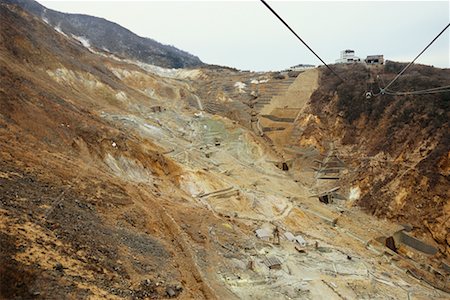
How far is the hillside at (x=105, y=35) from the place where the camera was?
79.9m

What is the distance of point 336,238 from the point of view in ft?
67.5

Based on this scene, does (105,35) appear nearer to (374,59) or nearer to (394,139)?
(374,59)

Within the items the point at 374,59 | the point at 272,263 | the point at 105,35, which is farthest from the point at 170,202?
the point at 105,35

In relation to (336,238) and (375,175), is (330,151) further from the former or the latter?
(336,238)

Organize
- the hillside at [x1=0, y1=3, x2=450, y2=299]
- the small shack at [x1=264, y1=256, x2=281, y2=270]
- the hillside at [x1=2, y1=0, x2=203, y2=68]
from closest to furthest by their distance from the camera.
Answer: the hillside at [x1=0, y1=3, x2=450, y2=299]
the small shack at [x1=264, y1=256, x2=281, y2=270]
the hillside at [x1=2, y1=0, x2=203, y2=68]

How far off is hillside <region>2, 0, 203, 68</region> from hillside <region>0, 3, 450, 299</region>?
47966 millimetres

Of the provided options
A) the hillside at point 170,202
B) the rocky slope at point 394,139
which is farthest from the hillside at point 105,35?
the rocky slope at point 394,139

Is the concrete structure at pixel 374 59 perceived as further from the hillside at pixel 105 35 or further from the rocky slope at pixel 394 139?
the hillside at pixel 105 35

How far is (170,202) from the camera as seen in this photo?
17188 mm

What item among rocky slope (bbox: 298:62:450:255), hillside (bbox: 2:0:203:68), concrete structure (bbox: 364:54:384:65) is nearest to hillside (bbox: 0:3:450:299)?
rocky slope (bbox: 298:62:450:255)

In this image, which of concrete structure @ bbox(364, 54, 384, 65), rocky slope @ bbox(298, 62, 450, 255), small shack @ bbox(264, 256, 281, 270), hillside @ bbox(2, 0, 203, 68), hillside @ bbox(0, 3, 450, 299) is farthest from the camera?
hillside @ bbox(2, 0, 203, 68)

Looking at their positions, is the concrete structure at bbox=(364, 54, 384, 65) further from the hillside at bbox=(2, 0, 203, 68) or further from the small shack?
the hillside at bbox=(2, 0, 203, 68)

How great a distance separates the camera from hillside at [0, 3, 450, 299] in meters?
9.02

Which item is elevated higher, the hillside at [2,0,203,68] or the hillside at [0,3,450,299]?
the hillside at [2,0,203,68]
